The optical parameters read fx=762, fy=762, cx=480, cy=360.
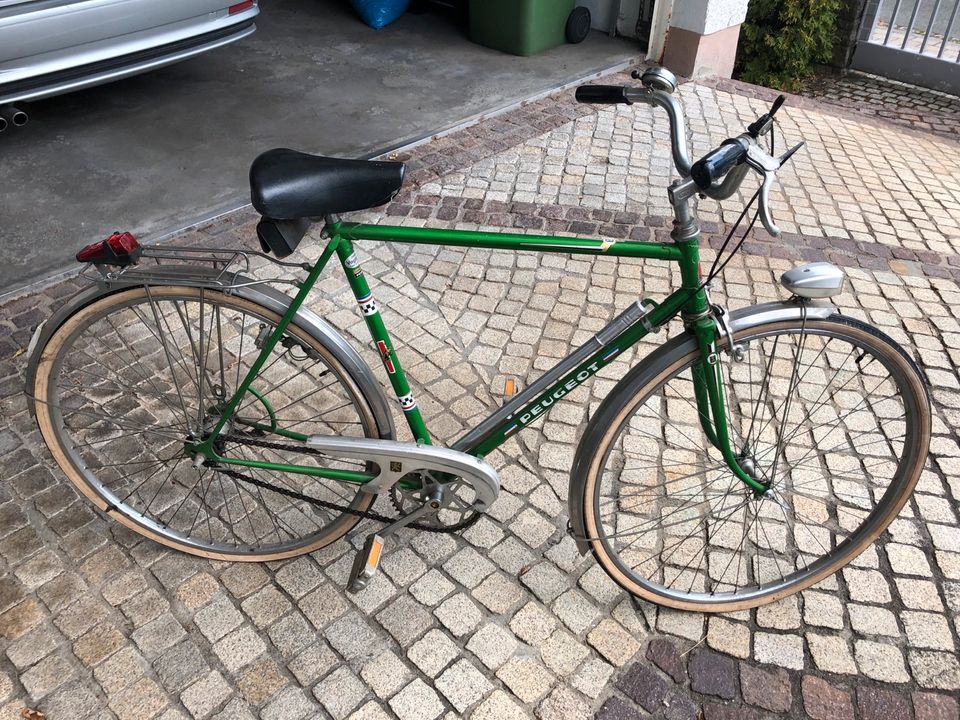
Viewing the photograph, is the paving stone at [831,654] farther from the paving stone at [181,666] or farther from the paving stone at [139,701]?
the paving stone at [139,701]

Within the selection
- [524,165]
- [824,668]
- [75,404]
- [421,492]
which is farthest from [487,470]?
[524,165]

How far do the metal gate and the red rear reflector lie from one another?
766 cm

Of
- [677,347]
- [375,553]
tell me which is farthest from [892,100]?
[375,553]

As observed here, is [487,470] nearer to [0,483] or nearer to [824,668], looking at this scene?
[824,668]

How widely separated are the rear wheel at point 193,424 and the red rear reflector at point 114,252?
0.34 ft

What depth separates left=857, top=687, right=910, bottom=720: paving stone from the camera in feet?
7.29

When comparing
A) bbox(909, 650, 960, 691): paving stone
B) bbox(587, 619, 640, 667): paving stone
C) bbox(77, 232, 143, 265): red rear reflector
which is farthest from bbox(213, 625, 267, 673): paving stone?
bbox(909, 650, 960, 691): paving stone

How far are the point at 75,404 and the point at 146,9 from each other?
2.76m

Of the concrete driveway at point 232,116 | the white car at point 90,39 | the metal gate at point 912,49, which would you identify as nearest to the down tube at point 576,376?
the concrete driveway at point 232,116

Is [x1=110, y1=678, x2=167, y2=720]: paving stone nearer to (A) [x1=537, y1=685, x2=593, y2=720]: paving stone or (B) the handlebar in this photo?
(A) [x1=537, y1=685, x2=593, y2=720]: paving stone

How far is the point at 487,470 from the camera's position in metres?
2.26

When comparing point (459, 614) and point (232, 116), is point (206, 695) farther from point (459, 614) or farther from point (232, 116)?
point (232, 116)

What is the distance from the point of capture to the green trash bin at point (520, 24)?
648cm

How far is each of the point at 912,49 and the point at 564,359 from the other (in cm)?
752
